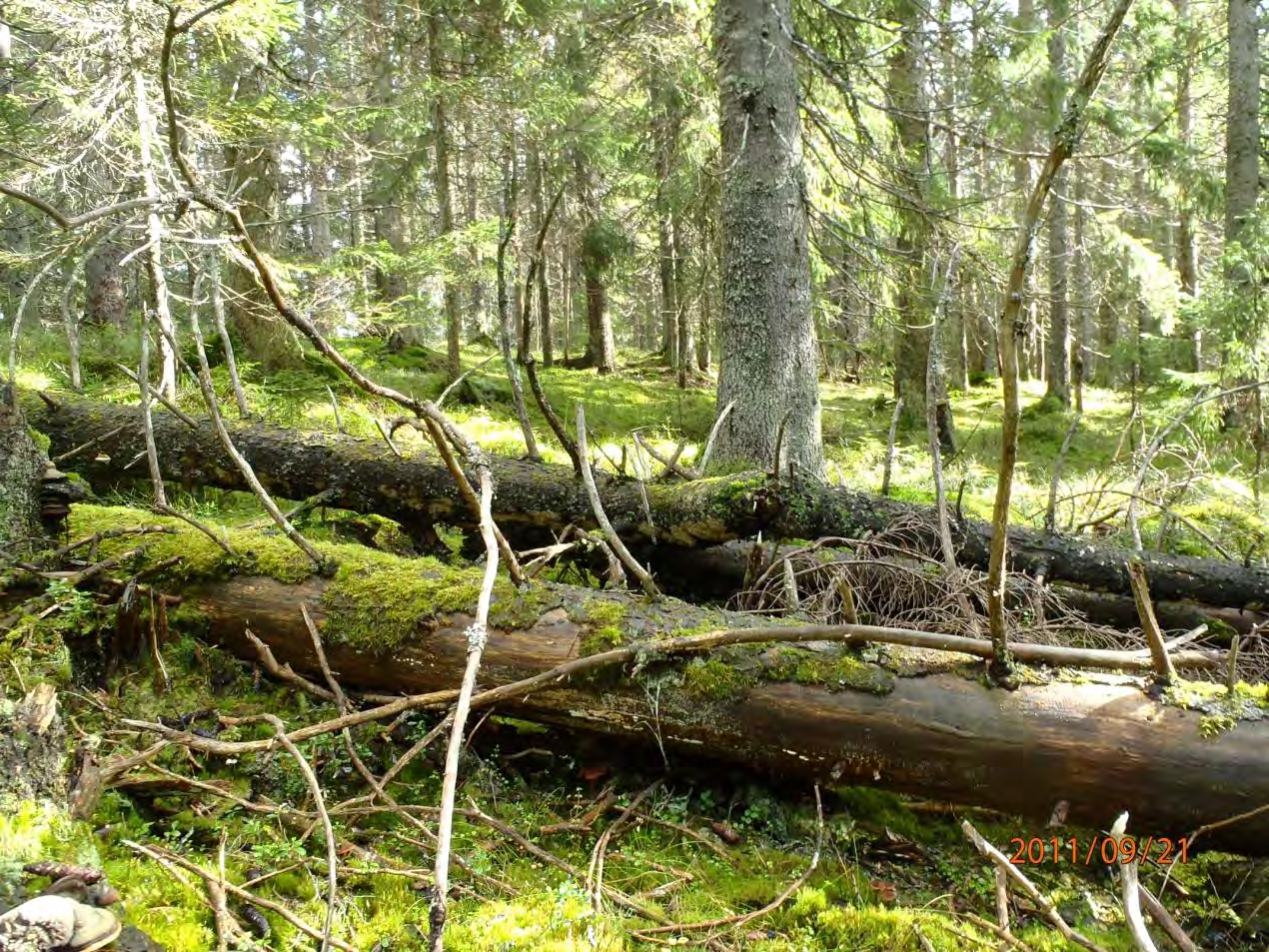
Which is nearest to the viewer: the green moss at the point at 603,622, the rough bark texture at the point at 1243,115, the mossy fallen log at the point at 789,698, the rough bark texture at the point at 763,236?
the mossy fallen log at the point at 789,698

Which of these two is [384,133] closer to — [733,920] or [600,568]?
[600,568]

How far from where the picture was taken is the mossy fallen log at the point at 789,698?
2357mm

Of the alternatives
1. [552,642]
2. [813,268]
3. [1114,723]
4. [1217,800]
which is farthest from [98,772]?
[813,268]

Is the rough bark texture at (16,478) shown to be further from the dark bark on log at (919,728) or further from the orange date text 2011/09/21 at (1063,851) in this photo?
the orange date text 2011/09/21 at (1063,851)

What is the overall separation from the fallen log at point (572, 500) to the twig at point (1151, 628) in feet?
5.71

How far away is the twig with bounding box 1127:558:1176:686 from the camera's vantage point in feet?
6.54

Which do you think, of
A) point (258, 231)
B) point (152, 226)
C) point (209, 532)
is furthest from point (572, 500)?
point (258, 231)

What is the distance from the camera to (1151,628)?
86.0 inches

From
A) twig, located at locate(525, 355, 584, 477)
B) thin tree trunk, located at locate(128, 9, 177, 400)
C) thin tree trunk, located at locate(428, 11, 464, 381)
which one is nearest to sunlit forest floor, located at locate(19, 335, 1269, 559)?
twig, located at locate(525, 355, 584, 477)

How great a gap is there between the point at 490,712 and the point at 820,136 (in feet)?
22.7

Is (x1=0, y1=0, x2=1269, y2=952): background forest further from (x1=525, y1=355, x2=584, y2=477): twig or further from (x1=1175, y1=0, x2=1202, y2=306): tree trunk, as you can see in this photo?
(x1=1175, y1=0, x2=1202, y2=306): tree trunk

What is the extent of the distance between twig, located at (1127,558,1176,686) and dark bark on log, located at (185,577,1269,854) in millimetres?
97

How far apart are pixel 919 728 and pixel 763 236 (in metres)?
4.38

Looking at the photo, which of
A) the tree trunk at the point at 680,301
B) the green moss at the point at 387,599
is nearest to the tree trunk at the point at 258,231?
the tree trunk at the point at 680,301
